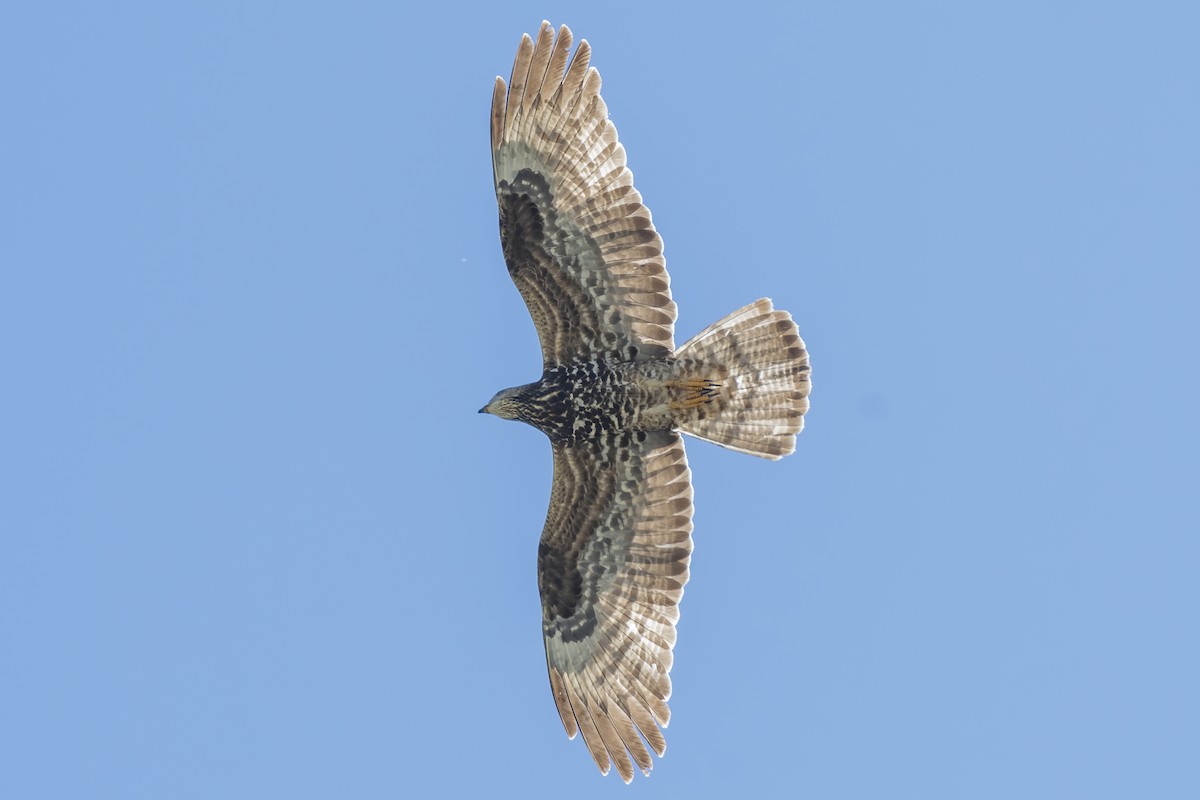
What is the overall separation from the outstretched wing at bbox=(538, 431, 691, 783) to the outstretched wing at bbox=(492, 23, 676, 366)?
3.67ft

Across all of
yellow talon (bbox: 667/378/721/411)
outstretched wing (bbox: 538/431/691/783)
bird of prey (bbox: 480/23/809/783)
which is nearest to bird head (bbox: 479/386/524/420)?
bird of prey (bbox: 480/23/809/783)

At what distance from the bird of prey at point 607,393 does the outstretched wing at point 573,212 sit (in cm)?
1

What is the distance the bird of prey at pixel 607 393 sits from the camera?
14883 mm

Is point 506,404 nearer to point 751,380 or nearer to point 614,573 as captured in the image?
point 614,573

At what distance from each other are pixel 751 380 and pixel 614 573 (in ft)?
7.38

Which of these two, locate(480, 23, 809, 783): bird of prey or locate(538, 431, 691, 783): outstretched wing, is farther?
locate(538, 431, 691, 783): outstretched wing

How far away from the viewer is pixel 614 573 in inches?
621

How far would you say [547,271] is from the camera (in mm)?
15125

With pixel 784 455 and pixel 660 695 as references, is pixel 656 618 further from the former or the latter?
pixel 784 455

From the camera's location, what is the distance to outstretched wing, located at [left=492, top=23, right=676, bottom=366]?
14781 mm

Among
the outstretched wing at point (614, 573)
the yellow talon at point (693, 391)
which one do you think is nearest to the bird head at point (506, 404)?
the outstretched wing at point (614, 573)

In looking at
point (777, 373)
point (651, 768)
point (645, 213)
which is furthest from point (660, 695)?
point (645, 213)

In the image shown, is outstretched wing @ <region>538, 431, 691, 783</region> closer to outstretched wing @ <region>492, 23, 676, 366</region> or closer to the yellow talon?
the yellow talon

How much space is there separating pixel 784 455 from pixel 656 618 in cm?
195
